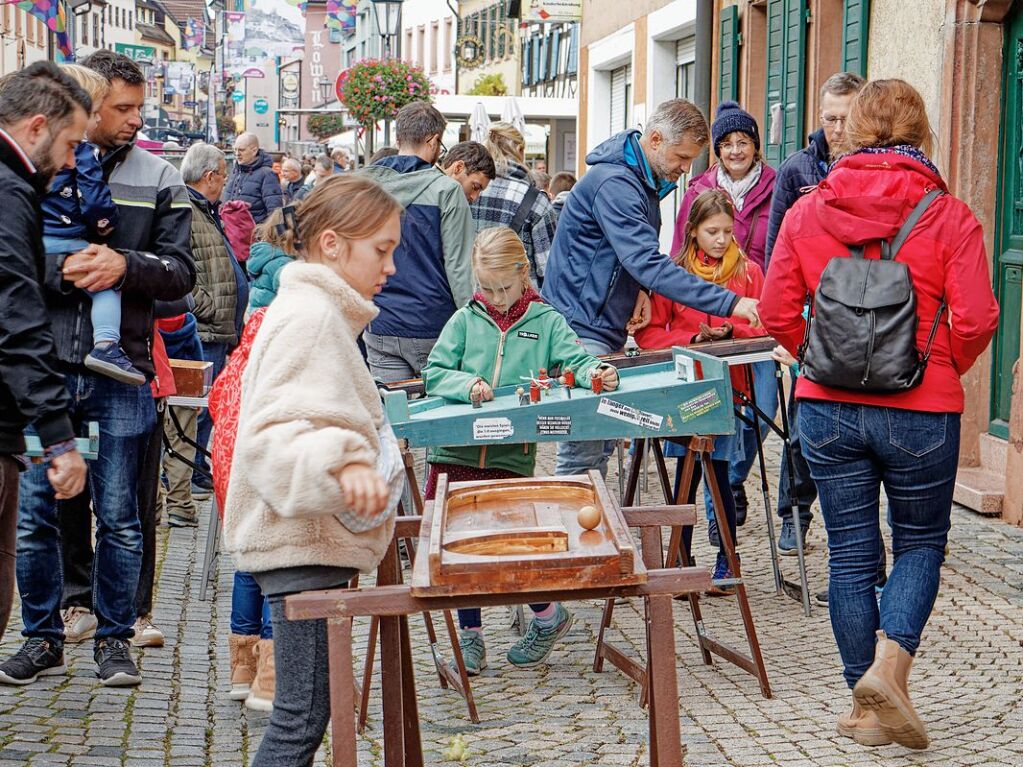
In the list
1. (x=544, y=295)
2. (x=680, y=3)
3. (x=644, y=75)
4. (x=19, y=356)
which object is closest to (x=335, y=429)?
(x=19, y=356)

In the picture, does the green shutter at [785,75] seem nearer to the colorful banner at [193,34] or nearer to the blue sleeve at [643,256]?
the blue sleeve at [643,256]

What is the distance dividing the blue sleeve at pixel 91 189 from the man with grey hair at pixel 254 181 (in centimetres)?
1030

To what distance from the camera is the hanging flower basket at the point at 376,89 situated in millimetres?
27641

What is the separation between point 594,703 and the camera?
5441 millimetres

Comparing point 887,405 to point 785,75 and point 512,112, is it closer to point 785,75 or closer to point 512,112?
point 785,75

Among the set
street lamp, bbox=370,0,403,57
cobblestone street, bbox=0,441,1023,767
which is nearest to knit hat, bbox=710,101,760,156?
cobblestone street, bbox=0,441,1023,767

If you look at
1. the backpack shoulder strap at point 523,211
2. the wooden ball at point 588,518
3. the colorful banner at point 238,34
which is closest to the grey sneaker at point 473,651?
the wooden ball at point 588,518

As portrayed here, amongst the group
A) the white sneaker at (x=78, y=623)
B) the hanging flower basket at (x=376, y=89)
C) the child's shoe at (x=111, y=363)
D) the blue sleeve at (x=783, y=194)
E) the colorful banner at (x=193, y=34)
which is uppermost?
the colorful banner at (x=193, y=34)

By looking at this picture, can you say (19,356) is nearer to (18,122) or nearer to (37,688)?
(18,122)

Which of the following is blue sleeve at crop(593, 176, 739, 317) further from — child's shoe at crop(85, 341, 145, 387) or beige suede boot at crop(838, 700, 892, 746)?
child's shoe at crop(85, 341, 145, 387)

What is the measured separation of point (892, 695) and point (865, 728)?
0.27m

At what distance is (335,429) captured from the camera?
3.23m

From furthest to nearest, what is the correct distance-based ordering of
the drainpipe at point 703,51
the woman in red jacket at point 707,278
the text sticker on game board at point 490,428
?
the drainpipe at point 703,51 < the woman in red jacket at point 707,278 < the text sticker on game board at point 490,428

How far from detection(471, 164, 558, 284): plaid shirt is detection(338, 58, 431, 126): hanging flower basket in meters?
18.6
